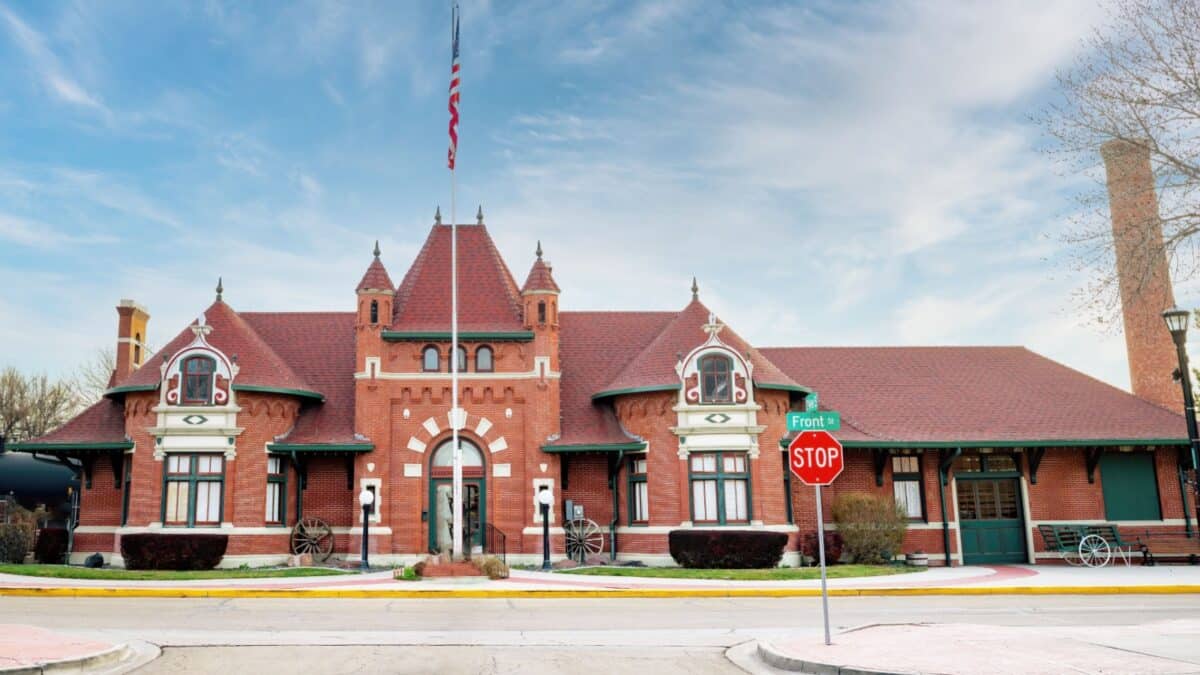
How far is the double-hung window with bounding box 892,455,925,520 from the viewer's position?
30.0 meters

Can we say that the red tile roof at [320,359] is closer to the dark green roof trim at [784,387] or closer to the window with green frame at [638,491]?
the window with green frame at [638,491]

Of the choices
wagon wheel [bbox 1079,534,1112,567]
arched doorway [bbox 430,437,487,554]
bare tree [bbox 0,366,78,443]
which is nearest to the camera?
wagon wheel [bbox 1079,534,1112,567]

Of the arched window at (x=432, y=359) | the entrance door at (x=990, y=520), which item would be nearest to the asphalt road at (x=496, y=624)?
the entrance door at (x=990, y=520)

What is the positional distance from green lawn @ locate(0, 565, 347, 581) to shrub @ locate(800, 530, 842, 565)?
1265 cm

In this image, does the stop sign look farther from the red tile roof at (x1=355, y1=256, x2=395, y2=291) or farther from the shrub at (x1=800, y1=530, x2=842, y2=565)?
the red tile roof at (x1=355, y1=256, x2=395, y2=291)

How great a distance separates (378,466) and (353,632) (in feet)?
48.6

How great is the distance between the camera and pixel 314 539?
28484 millimetres

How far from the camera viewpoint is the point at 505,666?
11.1 meters

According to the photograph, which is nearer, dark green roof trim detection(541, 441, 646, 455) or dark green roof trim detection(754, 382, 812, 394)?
dark green roof trim detection(541, 441, 646, 455)

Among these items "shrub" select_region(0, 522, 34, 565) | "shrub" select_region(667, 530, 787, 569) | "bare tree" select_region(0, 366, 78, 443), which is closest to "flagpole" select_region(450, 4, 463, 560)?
"shrub" select_region(667, 530, 787, 569)

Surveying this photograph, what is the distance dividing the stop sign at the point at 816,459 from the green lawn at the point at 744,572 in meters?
10.9

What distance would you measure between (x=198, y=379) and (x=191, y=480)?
277 cm

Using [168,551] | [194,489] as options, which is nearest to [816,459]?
[168,551]

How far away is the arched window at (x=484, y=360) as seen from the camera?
2966cm
